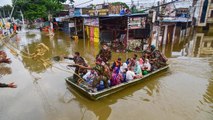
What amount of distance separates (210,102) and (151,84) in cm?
258

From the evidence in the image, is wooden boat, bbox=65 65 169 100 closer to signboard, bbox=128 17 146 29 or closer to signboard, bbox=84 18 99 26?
signboard, bbox=128 17 146 29

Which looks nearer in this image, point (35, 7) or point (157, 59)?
point (157, 59)

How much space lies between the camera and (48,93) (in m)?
7.46

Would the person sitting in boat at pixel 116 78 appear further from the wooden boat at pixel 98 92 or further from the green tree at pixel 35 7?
the green tree at pixel 35 7

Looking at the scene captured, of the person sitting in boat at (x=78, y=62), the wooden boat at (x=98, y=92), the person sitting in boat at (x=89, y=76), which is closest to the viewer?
the wooden boat at (x=98, y=92)

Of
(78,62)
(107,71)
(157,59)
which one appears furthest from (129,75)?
(157,59)

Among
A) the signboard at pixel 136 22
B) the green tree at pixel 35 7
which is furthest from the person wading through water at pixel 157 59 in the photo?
the green tree at pixel 35 7

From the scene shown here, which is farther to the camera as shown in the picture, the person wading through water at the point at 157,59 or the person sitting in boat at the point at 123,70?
the person wading through water at the point at 157,59

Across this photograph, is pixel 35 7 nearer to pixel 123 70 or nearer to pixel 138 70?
pixel 123 70

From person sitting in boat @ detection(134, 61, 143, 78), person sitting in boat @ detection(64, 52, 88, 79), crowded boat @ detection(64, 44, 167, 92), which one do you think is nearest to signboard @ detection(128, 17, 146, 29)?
crowded boat @ detection(64, 44, 167, 92)

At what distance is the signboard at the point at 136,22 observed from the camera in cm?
1343

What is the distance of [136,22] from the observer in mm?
13492

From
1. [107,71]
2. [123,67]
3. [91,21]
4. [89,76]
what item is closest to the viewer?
[107,71]

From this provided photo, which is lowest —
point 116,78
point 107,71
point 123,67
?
point 116,78
